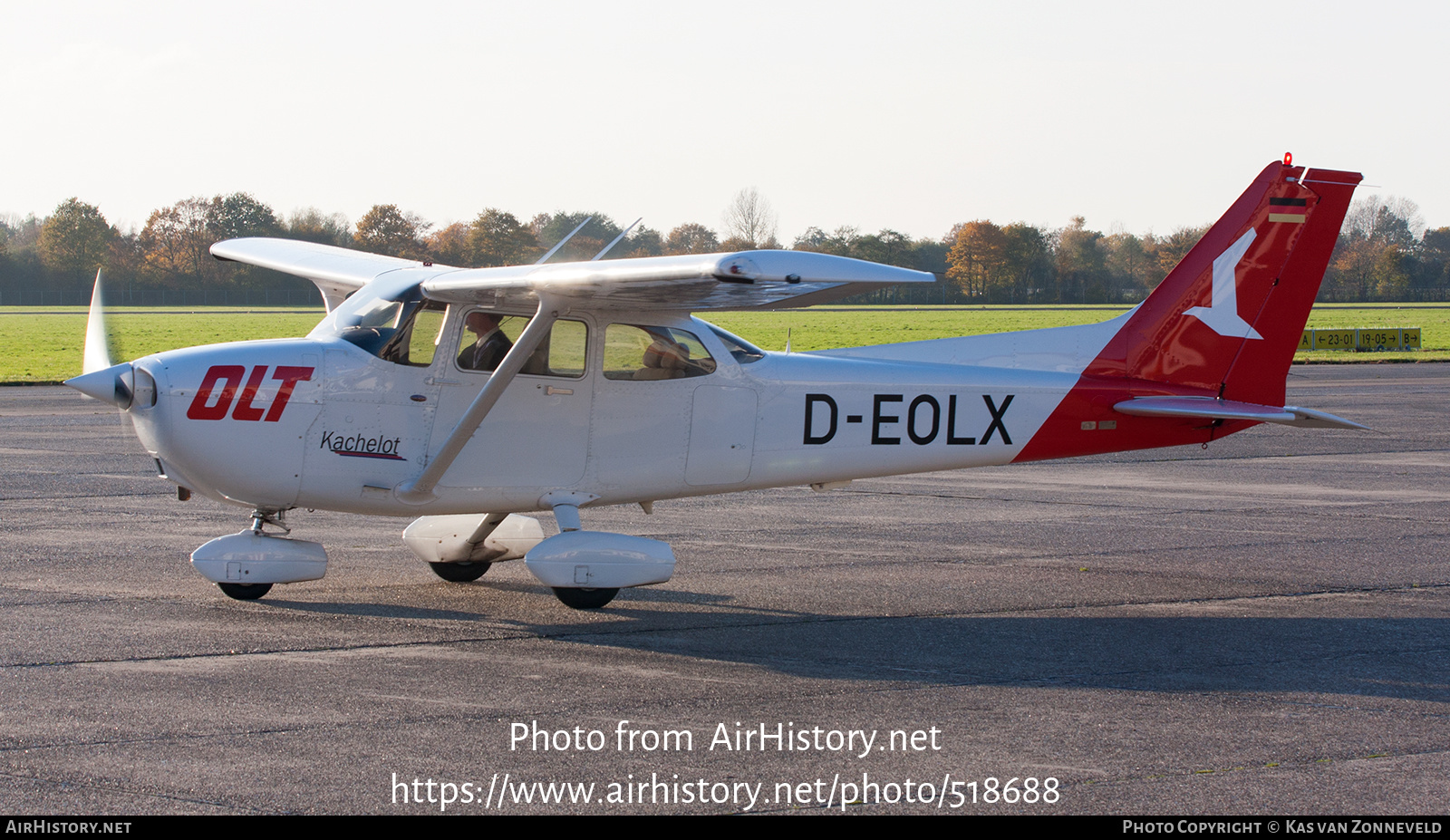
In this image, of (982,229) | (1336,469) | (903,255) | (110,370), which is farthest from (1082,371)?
(982,229)

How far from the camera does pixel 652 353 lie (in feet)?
26.1

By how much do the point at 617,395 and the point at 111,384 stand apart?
2.84 meters

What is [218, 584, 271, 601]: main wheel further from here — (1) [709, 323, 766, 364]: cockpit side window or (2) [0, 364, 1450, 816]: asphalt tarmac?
(1) [709, 323, 766, 364]: cockpit side window

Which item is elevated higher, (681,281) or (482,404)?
(681,281)

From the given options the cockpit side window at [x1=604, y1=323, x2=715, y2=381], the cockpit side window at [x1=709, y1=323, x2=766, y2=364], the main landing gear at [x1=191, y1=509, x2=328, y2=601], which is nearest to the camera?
the main landing gear at [x1=191, y1=509, x2=328, y2=601]

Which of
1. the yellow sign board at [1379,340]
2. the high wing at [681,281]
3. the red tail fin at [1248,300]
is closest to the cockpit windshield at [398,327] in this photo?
the high wing at [681,281]

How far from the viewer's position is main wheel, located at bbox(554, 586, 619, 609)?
759cm

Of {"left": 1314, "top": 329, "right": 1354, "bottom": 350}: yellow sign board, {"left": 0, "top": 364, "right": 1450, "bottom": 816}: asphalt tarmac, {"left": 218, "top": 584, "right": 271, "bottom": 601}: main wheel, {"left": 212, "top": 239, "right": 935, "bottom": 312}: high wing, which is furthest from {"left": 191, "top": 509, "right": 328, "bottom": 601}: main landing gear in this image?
{"left": 1314, "top": 329, "right": 1354, "bottom": 350}: yellow sign board

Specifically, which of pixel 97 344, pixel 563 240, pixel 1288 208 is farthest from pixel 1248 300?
pixel 97 344

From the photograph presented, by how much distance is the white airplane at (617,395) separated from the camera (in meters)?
7.14

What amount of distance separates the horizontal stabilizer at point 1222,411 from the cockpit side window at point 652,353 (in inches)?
A: 115

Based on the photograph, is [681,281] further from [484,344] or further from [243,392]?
[243,392]

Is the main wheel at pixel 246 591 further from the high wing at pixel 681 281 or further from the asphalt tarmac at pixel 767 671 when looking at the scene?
the high wing at pixel 681 281

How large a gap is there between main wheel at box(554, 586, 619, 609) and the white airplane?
0.02m
